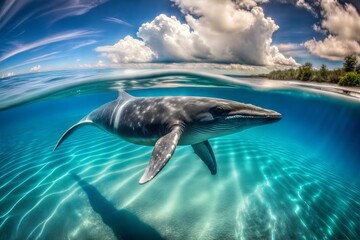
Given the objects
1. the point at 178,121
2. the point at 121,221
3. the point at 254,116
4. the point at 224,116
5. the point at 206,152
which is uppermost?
the point at 254,116

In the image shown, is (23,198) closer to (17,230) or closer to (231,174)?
(17,230)

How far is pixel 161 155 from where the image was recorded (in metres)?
2.94

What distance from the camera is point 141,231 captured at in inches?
159

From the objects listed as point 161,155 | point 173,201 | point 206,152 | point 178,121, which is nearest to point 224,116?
point 178,121

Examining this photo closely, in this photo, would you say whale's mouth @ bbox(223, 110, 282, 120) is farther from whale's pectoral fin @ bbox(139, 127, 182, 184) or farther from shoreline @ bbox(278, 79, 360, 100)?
shoreline @ bbox(278, 79, 360, 100)

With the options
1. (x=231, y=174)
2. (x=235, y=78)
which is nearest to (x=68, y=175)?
(x=231, y=174)

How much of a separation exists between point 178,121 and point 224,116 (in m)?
0.90

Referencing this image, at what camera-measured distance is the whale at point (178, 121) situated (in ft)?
9.73

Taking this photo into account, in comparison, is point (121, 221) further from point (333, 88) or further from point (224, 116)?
point (333, 88)

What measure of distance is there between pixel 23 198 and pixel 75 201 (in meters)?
1.81

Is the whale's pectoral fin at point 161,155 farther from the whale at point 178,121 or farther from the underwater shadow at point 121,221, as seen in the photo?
the underwater shadow at point 121,221

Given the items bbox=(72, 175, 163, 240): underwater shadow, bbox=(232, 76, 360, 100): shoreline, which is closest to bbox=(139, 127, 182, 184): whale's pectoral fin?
bbox=(72, 175, 163, 240): underwater shadow

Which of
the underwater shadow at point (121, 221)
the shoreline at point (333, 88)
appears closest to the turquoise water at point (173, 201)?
the underwater shadow at point (121, 221)

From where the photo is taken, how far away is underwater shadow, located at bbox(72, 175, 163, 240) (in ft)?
13.0
